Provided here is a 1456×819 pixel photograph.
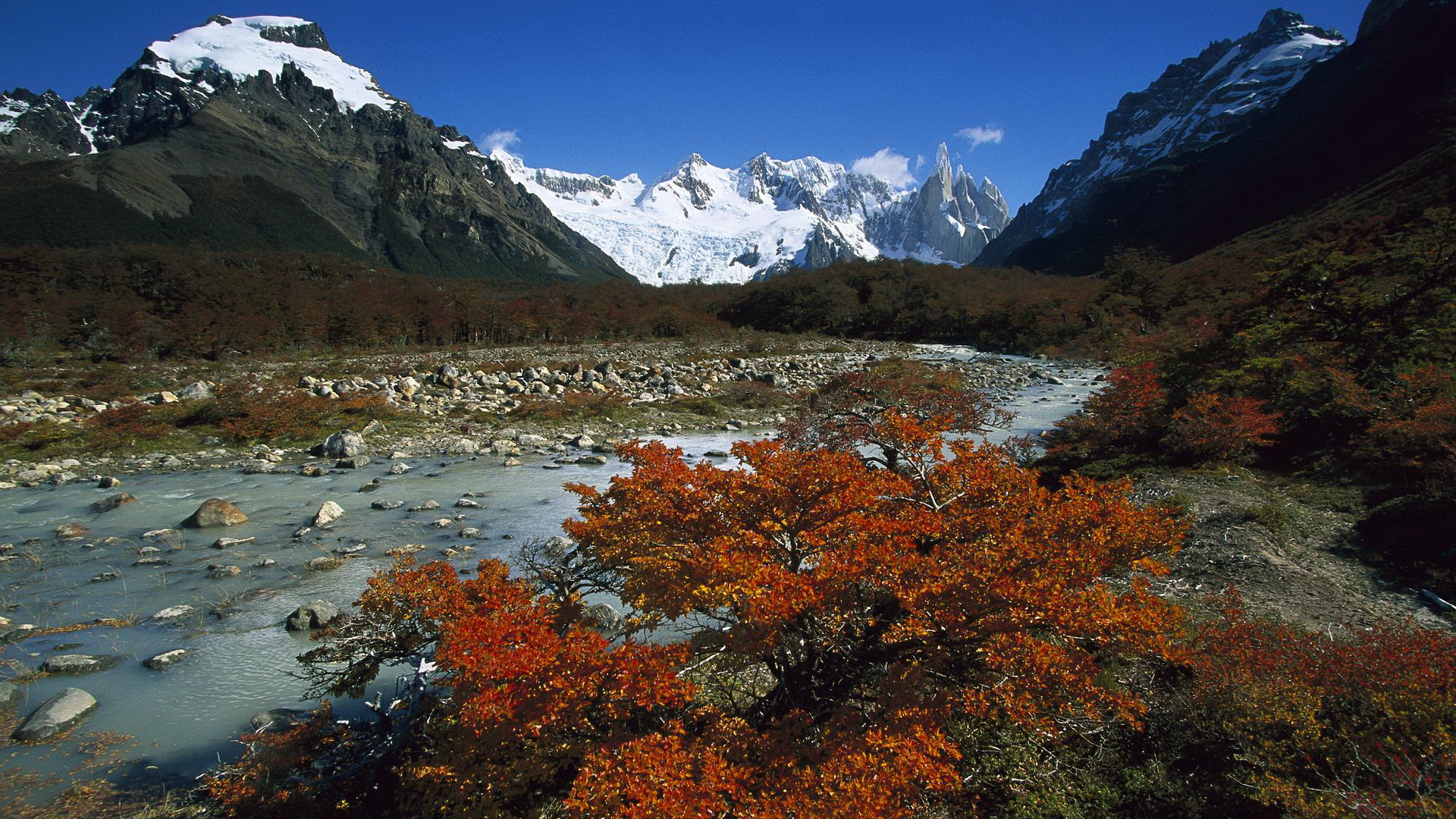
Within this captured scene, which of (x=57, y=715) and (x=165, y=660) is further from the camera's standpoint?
(x=165, y=660)

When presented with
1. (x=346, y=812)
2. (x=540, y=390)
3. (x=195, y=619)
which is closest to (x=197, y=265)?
(x=540, y=390)

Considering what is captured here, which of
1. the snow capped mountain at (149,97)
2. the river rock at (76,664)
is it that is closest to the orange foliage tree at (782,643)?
the river rock at (76,664)

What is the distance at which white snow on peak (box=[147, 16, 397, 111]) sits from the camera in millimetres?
133625

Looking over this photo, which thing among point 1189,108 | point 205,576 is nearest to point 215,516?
point 205,576

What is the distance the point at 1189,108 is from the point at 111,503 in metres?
193

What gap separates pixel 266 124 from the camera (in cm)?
12600

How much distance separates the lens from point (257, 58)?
14588cm

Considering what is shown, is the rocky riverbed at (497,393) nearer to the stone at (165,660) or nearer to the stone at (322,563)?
the stone at (322,563)

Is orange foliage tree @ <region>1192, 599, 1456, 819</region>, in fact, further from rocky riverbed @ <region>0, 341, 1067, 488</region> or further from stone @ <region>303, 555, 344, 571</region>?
rocky riverbed @ <region>0, 341, 1067, 488</region>

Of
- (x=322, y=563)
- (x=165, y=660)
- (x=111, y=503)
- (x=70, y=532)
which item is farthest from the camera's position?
(x=111, y=503)

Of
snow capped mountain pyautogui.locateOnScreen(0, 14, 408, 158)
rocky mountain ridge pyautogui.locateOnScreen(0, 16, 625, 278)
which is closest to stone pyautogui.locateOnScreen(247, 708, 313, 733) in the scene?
rocky mountain ridge pyautogui.locateOnScreen(0, 16, 625, 278)

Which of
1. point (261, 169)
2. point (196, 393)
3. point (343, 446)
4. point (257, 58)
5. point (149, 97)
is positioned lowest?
point (343, 446)

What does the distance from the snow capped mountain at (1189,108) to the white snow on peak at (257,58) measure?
182238mm

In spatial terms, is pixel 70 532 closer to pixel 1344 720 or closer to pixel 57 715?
pixel 57 715
